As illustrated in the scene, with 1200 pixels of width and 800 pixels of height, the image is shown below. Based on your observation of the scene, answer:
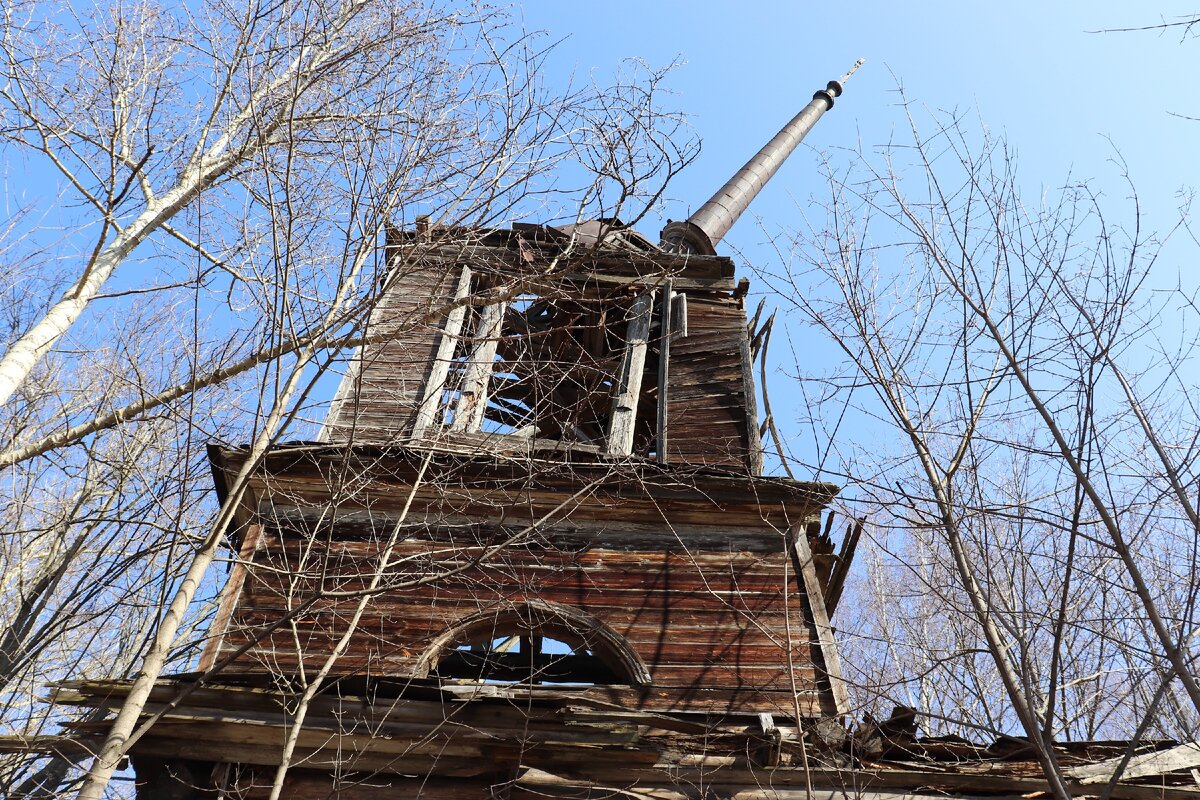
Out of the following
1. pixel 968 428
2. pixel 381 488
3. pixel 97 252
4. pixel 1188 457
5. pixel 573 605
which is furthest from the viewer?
pixel 381 488

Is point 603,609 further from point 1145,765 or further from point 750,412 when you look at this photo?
point 1145,765

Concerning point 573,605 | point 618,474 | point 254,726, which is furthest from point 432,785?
point 618,474

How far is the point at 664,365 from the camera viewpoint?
35.4ft

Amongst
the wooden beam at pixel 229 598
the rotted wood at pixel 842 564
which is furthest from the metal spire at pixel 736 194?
the wooden beam at pixel 229 598

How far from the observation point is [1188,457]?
4676mm

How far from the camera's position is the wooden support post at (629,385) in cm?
968

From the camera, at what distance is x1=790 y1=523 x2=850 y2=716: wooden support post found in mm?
7043

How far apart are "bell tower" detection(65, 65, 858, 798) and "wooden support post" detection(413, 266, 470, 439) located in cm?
4

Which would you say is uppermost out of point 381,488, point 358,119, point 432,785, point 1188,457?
point 358,119

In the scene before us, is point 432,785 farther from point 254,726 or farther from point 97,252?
point 97,252

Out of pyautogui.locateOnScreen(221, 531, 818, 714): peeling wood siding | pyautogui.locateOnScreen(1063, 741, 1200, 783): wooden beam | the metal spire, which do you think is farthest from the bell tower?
the metal spire

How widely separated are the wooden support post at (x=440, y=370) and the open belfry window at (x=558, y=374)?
0.04 ft

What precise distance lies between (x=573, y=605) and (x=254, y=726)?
2.62 metres

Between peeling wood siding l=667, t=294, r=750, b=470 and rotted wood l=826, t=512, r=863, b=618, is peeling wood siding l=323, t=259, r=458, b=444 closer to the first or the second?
peeling wood siding l=667, t=294, r=750, b=470
